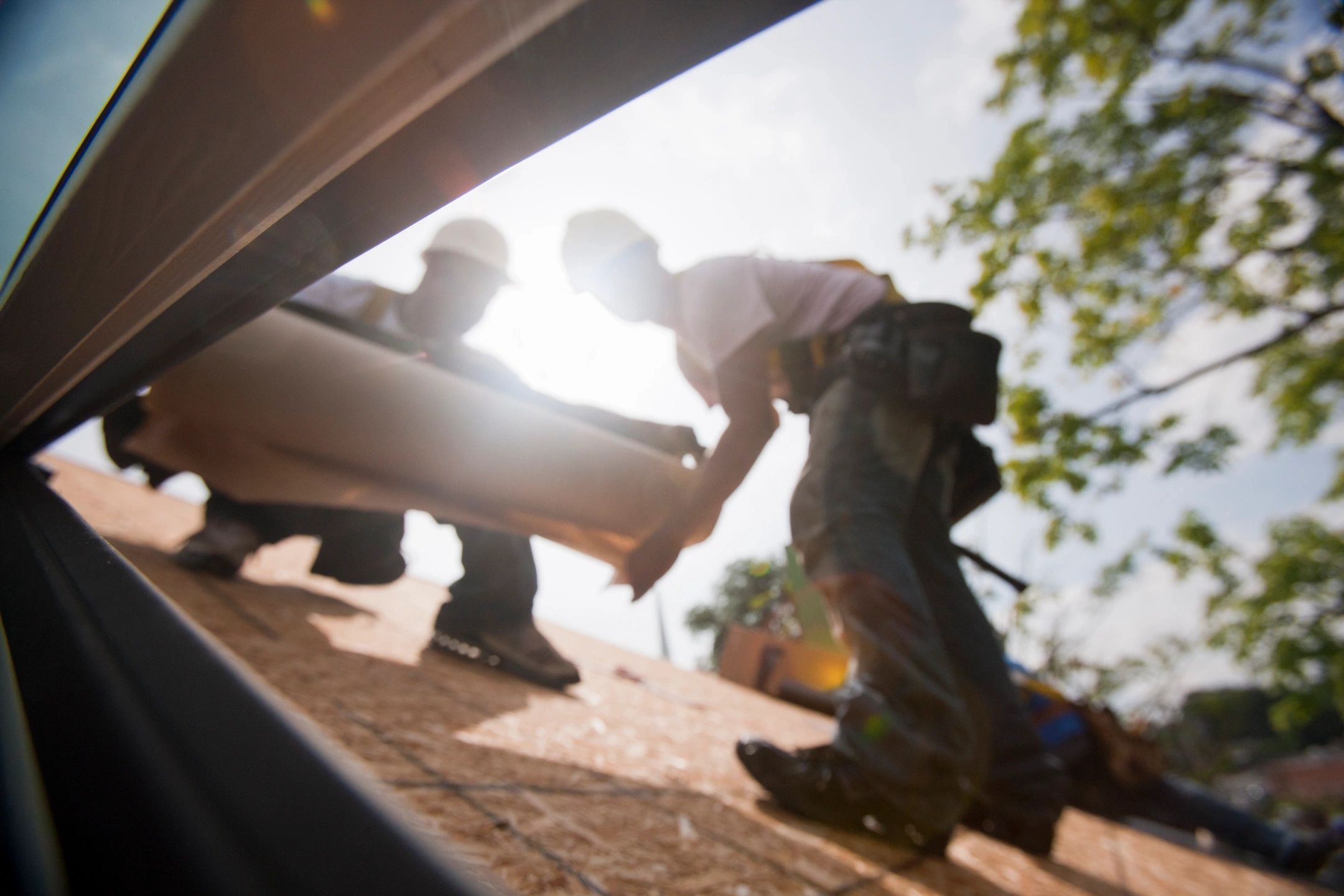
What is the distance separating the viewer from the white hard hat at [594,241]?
2.21 metres

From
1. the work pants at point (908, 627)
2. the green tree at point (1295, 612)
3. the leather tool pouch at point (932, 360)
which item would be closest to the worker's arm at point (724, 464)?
the work pants at point (908, 627)

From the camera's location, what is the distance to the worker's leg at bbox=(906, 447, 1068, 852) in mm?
1808

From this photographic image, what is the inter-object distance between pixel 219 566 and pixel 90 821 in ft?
7.97

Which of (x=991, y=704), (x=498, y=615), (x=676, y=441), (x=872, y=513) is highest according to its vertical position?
(x=676, y=441)

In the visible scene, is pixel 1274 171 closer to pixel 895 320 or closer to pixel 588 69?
pixel 895 320

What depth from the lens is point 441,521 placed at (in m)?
2.22

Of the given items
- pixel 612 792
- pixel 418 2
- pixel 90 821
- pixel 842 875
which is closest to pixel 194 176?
pixel 418 2

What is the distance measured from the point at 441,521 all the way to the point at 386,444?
50 cm

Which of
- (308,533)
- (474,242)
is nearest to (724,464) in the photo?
(308,533)

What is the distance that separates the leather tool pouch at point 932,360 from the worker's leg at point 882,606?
7 cm

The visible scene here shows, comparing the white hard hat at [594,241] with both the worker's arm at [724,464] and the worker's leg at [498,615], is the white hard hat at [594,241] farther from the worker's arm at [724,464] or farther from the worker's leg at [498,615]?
the worker's leg at [498,615]

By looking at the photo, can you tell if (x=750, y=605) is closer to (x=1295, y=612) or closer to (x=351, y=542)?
(x=351, y=542)

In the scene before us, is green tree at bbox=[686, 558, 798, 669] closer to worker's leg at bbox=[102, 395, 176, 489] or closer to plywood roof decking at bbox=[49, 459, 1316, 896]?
plywood roof decking at bbox=[49, 459, 1316, 896]

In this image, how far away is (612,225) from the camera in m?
2.28
